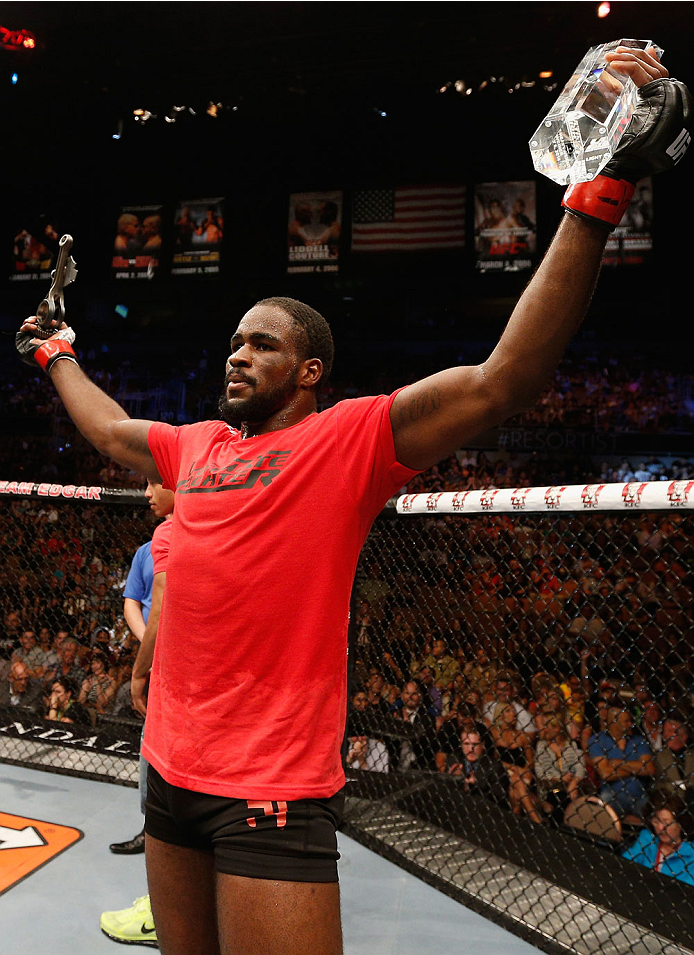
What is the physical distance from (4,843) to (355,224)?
36.4ft

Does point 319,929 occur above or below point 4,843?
above

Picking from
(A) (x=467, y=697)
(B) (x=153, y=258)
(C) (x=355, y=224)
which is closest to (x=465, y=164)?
(C) (x=355, y=224)

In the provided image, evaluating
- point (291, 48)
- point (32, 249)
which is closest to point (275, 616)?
point (291, 48)

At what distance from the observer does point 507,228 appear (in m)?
11.2

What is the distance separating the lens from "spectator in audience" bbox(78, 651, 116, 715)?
5.49 meters

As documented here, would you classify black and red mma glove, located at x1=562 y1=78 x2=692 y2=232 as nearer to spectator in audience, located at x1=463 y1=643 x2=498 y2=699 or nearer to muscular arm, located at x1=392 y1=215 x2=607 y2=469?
muscular arm, located at x1=392 y1=215 x2=607 y2=469

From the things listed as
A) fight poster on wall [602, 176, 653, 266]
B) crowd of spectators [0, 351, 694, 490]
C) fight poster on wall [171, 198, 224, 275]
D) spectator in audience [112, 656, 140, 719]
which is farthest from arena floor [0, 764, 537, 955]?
fight poster on wall [171, 198, 224, 275]

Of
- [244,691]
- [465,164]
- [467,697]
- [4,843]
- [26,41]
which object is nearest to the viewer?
[244,691]

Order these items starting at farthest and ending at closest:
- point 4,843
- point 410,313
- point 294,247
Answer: point 410,313 < point 294,247 < point 4,843

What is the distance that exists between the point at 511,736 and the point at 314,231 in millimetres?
10109

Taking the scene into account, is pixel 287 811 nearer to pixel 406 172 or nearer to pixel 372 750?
pixel 372 750

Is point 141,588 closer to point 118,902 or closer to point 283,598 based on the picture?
point 118,902

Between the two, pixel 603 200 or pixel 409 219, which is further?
pixel 409 219

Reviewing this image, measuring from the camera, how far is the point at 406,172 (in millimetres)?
12148
